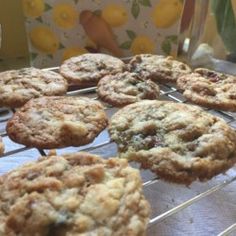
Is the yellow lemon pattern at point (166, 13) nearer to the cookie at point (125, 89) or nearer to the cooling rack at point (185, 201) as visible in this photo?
the cookie at point (125, 89)

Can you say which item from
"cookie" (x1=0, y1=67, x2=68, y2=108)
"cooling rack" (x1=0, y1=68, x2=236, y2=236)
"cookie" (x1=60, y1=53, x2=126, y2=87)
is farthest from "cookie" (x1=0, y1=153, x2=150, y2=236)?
"cookie" (x1=60, y1=53, x2=126, y2=87)

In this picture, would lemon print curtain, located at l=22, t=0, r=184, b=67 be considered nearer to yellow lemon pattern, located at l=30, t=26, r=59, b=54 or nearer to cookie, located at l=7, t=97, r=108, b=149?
yellow lemon pattern, located at l=30, t=26, r=59, b=54

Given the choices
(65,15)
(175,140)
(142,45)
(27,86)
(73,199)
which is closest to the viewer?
(73,199)

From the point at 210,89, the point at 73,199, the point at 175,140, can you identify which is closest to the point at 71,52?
the point at 210,89

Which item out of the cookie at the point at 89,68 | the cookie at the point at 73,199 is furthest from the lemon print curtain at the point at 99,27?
A: the cookie at the point at 73,199

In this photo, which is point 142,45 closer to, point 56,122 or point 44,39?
point 44,39

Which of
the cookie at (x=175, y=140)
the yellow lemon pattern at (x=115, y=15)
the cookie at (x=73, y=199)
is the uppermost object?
the yellow lemon pattern at (x=115, y=15)
